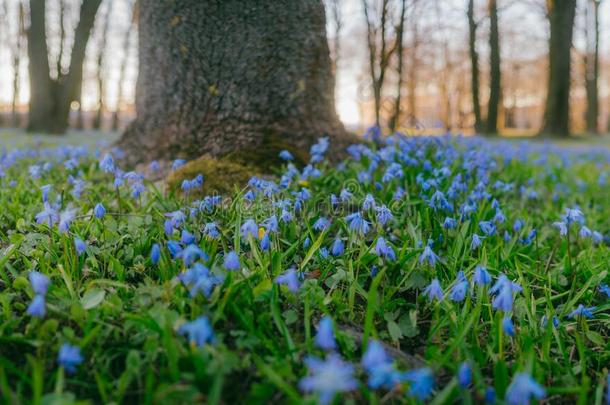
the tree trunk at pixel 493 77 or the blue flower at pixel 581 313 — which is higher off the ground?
the tree trunk at pixel 493 77

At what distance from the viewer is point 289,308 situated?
183cm

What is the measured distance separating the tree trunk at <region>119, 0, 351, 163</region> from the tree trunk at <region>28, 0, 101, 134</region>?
9.29 m

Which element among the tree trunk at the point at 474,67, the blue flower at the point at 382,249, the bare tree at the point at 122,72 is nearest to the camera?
the blue flower at the point at 382,249

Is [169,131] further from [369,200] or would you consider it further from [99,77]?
[99,77]

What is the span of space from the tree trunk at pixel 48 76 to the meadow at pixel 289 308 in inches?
403

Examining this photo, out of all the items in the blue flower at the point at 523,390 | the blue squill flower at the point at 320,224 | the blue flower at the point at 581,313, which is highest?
the blue squill flower at the point at 320,224

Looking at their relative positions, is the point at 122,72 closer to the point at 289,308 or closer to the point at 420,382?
the point at 289,308

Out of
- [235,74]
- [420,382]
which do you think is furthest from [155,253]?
→ [235,74]

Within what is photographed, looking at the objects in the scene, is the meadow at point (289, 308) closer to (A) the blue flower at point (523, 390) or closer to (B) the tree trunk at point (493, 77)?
(A) the blue flower at point (523, 390)

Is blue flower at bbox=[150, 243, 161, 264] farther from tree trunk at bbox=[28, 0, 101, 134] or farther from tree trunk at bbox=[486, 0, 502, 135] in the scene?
tree trunk at bbox=[486, 0, 502, 135]

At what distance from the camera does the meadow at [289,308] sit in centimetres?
137

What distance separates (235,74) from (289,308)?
2226mm

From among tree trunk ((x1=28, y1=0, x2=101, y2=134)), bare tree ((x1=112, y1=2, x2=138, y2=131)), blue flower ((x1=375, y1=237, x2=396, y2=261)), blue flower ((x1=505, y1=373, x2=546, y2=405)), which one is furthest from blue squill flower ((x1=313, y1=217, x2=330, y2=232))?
bare tree ((x1=112, y1=2, x2=138, y2=131))

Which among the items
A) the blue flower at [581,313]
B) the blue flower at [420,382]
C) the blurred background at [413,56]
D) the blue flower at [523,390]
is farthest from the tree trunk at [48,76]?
the blue flower at [523,390]
